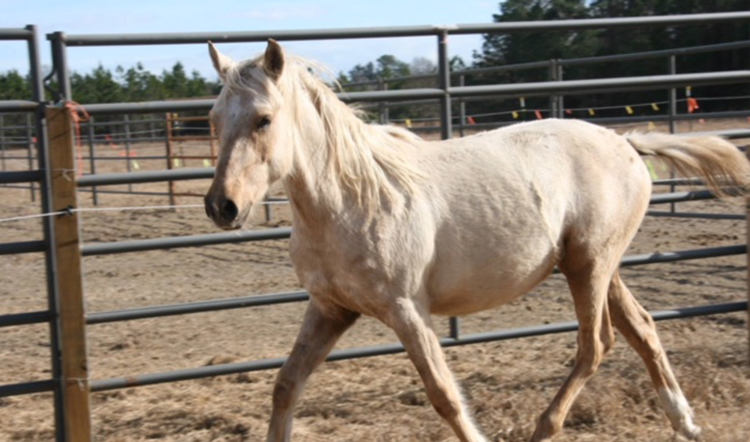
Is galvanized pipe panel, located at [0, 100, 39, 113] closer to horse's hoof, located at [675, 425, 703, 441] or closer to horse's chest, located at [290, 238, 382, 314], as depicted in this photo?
horse's chest, located at [290, 238, 382, 314]

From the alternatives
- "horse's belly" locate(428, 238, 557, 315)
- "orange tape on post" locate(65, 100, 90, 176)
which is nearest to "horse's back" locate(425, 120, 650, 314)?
"horse's belly" locate(428, 238, 557, 315)

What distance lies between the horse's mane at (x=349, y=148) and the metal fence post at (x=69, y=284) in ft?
3.22

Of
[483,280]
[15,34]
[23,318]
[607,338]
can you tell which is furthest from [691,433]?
[15,34]

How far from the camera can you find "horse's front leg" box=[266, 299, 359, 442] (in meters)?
3.39

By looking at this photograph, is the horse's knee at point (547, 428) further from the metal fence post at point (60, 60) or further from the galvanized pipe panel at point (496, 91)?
the metal fence post at point (60, 60)

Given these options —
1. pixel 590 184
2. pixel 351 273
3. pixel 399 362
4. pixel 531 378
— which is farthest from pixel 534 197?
pixel 399 362

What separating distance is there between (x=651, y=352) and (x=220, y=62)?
7.25 feet

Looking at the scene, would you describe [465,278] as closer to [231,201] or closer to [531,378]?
[231,201]

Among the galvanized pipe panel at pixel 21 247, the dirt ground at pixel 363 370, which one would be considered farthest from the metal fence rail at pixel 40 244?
the dirt ground at pixel 363 370

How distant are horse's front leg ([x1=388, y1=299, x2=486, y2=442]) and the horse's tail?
4.72 feet

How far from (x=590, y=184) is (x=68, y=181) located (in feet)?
6.75

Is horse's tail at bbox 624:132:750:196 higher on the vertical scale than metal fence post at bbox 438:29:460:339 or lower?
lower

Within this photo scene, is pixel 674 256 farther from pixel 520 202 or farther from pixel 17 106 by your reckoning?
pixel 17 106

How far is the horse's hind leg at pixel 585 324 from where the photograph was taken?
3.70 m
